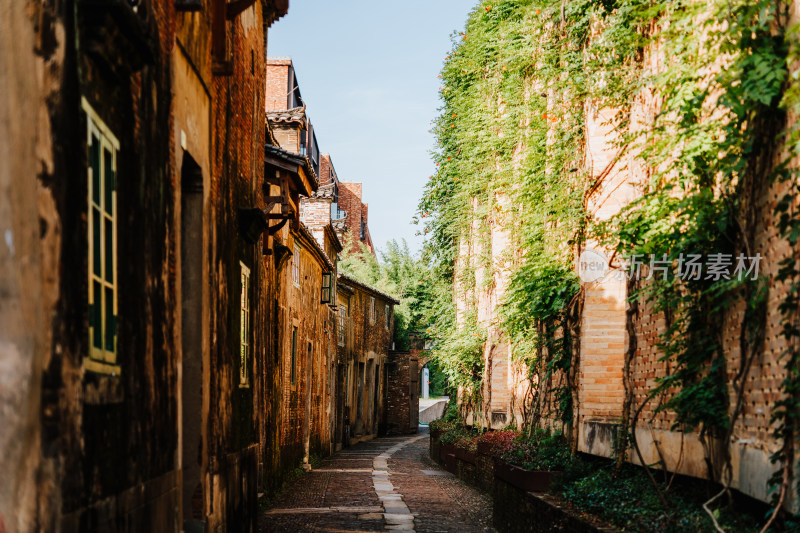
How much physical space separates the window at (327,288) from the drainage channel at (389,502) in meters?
4.97

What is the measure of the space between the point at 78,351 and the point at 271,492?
1171 cm

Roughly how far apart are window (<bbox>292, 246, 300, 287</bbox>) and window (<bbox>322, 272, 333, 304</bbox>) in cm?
Result: 509

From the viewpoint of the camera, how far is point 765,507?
5984 millimetres

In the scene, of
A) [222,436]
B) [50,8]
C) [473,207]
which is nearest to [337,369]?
[473,207]

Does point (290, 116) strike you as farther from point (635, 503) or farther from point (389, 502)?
point (635, 503)

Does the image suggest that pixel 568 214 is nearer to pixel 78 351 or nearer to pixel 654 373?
pixel 654 373

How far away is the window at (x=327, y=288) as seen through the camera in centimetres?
2636

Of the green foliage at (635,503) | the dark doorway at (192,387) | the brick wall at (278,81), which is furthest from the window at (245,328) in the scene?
the brick wall at (278,81)

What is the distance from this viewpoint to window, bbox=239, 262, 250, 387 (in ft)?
34.3

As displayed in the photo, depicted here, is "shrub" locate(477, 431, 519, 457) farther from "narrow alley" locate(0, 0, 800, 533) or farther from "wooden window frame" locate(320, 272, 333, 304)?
"wooden window frame" locate(320, 272, 333, 304)

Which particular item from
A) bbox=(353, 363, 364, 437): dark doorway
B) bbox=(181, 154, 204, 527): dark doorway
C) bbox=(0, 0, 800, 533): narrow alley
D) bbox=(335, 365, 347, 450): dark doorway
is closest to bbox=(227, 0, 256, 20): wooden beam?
bbox=(0, 0, 800, 533): narrow alley

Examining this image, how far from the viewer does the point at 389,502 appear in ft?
48.5

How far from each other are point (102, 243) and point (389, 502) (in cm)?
1099

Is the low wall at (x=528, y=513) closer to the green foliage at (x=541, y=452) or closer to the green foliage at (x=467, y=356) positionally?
the green foliage at (x=541, y=452)
